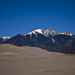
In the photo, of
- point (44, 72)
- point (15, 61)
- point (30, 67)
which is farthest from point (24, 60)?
point (44, 72)

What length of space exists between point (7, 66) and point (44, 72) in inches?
44.4

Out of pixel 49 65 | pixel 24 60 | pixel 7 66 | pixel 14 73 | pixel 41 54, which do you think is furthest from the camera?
pixel 41 54

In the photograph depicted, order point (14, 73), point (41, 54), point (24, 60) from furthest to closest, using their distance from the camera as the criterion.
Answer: point (41, 54) < point (24, 60) < point (14, 73)

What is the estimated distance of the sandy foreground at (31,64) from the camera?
15.9 feet

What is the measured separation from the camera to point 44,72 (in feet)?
16.0

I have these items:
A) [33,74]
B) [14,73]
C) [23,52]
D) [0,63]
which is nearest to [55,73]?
[33,74]

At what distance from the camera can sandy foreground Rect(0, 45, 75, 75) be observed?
4.86 m

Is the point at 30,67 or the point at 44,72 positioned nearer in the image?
the point at 44,72

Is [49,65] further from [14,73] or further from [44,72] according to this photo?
[14,73]

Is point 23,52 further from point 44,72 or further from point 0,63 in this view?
point 44,72

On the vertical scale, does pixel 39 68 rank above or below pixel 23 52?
below

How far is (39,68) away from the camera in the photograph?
524 centimetres

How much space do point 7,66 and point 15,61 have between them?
0.67m

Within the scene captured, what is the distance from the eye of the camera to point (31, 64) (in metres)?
5.56
